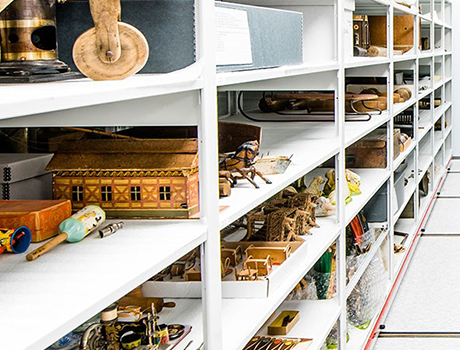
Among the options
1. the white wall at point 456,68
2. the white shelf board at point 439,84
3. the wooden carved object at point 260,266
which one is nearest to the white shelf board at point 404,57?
the white shelf board at point 439,84

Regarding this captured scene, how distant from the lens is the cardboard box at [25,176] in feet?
5.89

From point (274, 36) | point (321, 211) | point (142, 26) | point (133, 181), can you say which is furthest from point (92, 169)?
point (321, 211)

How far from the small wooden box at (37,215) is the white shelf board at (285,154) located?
0.34 m

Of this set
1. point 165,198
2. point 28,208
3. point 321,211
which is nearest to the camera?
point 28,208

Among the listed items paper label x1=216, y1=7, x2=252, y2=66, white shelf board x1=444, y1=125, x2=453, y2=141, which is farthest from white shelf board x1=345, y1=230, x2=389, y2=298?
white shelf board x1=444, y1=125, x2=453, y2=141

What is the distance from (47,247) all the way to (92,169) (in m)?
0.35

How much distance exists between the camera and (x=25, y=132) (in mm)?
2029

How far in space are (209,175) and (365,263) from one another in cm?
231

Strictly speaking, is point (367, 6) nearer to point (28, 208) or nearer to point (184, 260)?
point (184, 260)

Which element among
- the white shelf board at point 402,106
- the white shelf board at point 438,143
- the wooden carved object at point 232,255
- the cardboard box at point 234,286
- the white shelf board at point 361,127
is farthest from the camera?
the white shelf board at point 438,143

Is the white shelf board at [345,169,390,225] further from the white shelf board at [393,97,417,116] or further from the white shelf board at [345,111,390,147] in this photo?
the white shelf board at [393,97,417,116]

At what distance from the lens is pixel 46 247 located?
1417 mm

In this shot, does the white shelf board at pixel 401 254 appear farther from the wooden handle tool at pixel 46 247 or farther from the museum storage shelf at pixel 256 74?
the wooden handle tool at pixel 46 247

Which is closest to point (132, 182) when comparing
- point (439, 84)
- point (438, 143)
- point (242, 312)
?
point (242, 312)
